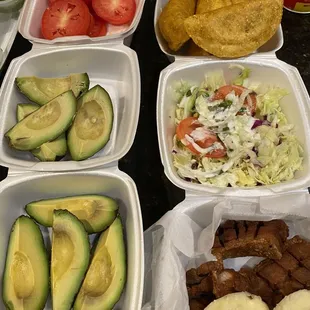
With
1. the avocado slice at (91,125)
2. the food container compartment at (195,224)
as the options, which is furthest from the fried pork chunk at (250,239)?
the avocado slice at (91,125)

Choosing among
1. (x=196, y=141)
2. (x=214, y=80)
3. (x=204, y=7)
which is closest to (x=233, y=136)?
(x=196, y=141)

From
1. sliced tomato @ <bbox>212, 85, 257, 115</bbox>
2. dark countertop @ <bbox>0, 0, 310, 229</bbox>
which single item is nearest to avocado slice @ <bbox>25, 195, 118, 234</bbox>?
dark countertop @ <bbox>0, 0, 310, 229</bbox>

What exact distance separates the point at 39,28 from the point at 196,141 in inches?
27.1

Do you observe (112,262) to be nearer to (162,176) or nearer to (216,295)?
(216,295)

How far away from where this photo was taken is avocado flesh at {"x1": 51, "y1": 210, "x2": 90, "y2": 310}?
40.4 inches

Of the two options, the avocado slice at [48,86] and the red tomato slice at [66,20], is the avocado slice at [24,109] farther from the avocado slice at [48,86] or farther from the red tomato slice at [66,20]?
the red tomato slice at [66,20]

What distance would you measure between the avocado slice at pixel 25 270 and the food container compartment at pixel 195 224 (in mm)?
247

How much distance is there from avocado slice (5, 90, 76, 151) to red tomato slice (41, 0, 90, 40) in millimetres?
269

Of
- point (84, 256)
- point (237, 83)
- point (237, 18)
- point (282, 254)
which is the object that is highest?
point (237, 18)

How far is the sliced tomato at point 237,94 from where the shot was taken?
1.32 meters

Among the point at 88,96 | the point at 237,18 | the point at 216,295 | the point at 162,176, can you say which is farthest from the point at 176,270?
the point at 237,18

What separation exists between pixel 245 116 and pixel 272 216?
30cm

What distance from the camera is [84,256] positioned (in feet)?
3.48

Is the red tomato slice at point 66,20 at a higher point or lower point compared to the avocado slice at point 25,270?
higher
